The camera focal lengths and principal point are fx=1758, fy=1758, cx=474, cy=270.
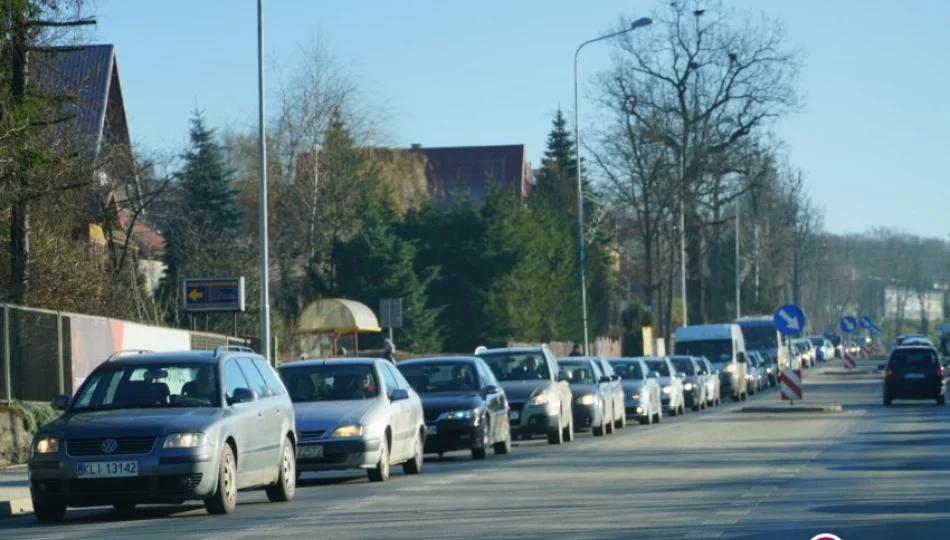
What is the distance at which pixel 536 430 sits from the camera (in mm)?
28281

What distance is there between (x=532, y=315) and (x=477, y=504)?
171 feet

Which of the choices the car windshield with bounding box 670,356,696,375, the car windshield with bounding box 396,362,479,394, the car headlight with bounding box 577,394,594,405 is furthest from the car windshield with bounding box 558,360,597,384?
the car windshield with bounding box 670,356,696,375

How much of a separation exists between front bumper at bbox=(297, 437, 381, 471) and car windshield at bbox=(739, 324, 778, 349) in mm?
52642

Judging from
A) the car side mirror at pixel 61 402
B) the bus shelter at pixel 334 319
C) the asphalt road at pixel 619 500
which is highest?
the bus shelter at pixel 334 319

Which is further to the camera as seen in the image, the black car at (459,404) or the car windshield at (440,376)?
the car windshield at (440,376)

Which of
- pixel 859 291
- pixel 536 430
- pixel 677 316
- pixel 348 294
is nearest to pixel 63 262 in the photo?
pixel 536 430

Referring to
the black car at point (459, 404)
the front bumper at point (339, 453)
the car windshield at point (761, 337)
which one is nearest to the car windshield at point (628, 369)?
the black car at point (459, 404)

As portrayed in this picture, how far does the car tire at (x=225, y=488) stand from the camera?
51.8 ft

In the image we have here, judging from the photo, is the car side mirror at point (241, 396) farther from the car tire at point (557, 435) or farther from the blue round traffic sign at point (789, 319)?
the blue round traffic sign at point (789, 319)

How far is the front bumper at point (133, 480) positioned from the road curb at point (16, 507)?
6.58 ft

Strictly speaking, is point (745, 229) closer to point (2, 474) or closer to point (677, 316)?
point (677, 316)

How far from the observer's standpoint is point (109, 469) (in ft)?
50.0

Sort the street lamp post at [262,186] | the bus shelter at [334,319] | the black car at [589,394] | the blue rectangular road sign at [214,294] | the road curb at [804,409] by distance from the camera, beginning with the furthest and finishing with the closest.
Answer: the bus shelter at [334,319] < the road curb at [804,409] < the blue rectangular road sign at [214,294] < the street lamp post at [262,186] < the black car at [589,394]

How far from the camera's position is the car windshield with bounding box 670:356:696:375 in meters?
49.0
